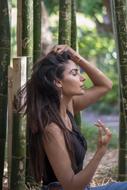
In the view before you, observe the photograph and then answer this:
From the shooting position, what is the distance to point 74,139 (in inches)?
101

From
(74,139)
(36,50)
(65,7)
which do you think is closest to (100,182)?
(36,50)

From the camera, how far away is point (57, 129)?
2.45 metres

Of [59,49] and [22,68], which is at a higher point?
[59,49]

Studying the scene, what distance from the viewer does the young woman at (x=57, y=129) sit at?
2367 millimetres

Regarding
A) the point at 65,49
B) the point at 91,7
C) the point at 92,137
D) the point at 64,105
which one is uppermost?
the point at 91,7

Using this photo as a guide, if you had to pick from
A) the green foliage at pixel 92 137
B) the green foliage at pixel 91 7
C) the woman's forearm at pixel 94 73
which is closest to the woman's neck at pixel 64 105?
the woman's forearm at pixel 94 73

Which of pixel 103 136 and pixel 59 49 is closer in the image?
pixel 103 136

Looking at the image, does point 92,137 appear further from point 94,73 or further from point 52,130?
point 52,130

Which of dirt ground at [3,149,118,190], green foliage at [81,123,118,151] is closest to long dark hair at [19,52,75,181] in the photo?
dirt ground at [3,149,118,190]

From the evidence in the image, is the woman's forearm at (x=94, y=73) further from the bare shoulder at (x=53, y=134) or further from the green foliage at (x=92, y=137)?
the green foliage at (x=92, y=137)

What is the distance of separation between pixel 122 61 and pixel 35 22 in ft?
2.36

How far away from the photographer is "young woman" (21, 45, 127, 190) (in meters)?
2.37

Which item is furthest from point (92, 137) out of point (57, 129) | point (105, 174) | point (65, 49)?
point (57, 129)

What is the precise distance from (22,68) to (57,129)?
0.61 meters
